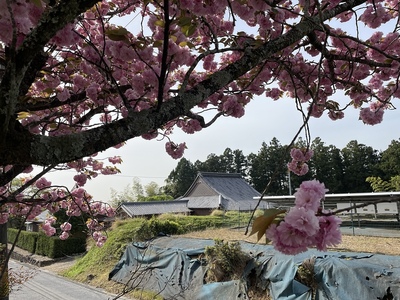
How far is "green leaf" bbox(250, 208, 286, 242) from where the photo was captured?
896mm

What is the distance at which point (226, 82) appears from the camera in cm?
142

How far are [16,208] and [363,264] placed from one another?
198 inches

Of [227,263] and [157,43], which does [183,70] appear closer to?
[157,43]

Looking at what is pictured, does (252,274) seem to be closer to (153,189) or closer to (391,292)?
(391,292)

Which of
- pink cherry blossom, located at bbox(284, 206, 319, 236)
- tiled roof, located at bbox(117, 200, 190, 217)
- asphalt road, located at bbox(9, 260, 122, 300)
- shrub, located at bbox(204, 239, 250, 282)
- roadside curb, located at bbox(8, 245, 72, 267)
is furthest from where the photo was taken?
tiled roof, located at bbox(117, 200, 190, 217)

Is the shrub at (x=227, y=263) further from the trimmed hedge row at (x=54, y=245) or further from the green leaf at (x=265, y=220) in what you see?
the trimmed hedge row at (x=54, y=245)

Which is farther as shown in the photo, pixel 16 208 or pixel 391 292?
pixel 391 292

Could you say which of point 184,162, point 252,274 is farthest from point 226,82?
point 184,162

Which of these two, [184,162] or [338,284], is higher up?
[184,162]

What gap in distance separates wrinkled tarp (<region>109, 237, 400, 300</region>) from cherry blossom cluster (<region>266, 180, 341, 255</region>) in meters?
2.40

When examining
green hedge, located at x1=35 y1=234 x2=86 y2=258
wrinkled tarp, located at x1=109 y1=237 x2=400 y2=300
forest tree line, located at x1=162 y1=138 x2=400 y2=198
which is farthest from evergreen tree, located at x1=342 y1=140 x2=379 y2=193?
wrinkled tarp, located at x1=109 y1=237 x2=400 y2=300

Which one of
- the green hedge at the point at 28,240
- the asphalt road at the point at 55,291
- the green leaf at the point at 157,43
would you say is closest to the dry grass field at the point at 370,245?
the asphalt road at the point at 55,291

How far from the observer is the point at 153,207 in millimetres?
23984

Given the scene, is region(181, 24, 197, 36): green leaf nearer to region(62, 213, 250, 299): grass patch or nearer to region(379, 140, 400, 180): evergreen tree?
region(62, 213, 250, 299): grass patch
